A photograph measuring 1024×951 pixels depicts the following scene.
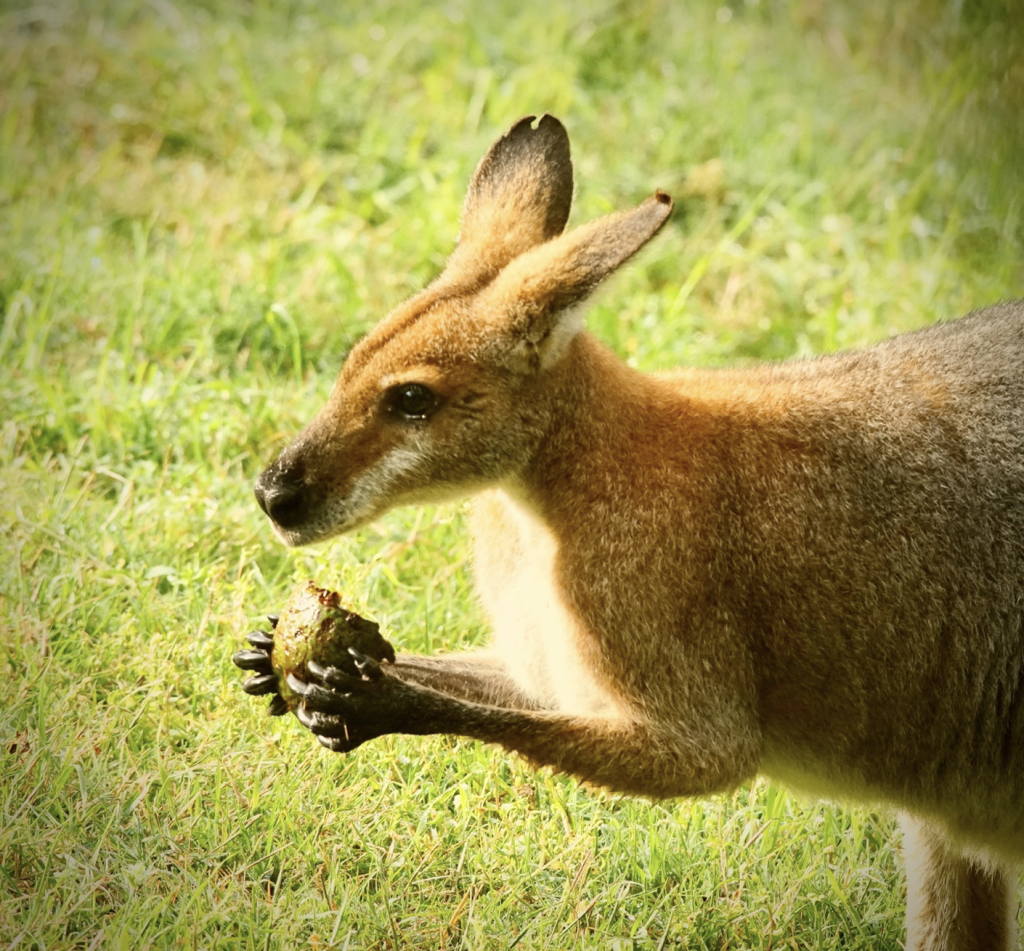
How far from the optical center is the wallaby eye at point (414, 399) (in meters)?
3.99

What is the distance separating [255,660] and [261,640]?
62 millimetres

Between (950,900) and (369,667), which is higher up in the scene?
(369,667)

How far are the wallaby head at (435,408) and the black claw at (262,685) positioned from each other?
0.44m

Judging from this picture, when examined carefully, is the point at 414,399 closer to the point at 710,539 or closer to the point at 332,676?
the point at 332,676

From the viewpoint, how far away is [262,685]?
13.8ft

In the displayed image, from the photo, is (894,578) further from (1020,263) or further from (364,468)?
(1020,263)

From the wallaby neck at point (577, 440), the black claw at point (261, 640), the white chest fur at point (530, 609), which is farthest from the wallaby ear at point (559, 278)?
the black claw at point (261, 640)

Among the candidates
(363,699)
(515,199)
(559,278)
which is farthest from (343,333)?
(363,699)

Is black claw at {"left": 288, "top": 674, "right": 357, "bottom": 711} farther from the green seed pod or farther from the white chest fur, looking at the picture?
the white chest fur

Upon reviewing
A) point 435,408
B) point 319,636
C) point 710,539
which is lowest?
point 319,636

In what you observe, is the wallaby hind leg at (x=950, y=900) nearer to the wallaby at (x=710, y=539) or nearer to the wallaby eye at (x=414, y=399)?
the wallaby at (x=710, y=539)

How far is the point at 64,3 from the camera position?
28.5 ft

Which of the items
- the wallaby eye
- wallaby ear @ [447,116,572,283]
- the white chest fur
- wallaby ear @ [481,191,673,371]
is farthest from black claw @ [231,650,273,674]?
wallaby ear @ [447,116,572,283]

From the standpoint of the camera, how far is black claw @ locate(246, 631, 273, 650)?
4230 mm
